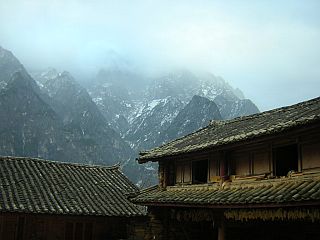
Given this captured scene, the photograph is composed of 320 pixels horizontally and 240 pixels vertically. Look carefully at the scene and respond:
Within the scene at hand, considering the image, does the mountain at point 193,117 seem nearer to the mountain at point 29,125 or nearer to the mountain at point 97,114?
the mountain at point 97,114

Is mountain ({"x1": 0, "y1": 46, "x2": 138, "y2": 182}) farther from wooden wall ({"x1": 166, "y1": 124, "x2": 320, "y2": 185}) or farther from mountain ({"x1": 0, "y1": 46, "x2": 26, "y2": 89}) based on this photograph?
wooden wall ({"x1": 166, "y1": 124, "x2": 320, "y2": 185})

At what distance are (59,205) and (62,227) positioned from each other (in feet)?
4.50

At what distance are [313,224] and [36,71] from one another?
14564 centimetres

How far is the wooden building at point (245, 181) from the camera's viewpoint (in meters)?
12.4

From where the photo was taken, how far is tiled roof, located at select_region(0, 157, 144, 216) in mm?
20453

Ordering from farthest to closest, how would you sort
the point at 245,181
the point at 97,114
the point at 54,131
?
the point at 97,114
the point at 54,131
the point at 245,181

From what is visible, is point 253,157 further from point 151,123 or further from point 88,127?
point 151,123

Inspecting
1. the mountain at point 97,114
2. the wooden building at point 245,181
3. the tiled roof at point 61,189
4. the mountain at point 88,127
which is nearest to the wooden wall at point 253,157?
the wooden building at point 245,181

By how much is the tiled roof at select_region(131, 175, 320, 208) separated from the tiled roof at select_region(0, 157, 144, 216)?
13.9 ft

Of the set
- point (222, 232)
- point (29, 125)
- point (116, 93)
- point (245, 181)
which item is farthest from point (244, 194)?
point (116, 93)

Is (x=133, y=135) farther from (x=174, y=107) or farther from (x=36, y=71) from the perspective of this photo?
(x=36, y=71)

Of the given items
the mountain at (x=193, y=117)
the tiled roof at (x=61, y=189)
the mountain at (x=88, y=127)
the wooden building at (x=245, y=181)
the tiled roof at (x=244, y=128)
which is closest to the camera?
the wooden building at (x=245, y=181)

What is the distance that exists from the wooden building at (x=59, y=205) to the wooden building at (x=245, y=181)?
363cm

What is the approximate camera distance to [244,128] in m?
16.9
